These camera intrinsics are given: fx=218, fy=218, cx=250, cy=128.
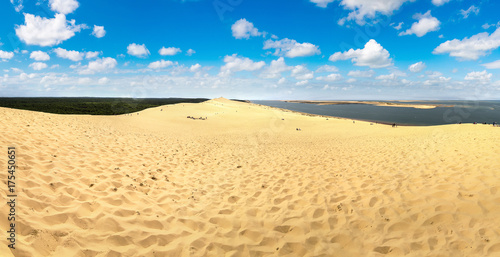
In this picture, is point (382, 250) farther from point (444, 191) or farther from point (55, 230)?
point (55, 230)

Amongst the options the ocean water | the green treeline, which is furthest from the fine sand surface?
the green treeline

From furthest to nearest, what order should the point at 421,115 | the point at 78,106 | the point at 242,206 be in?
the point at 78,106
the point at 421,115
the point at 242,206

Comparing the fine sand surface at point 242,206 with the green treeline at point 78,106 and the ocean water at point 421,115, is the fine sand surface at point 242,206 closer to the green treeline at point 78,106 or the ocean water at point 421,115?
the ocean water at point 421,115

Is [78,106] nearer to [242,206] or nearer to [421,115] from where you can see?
[242,206]

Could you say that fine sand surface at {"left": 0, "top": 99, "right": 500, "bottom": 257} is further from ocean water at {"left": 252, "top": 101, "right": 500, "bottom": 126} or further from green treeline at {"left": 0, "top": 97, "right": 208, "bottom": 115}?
green treeline at {"left": 0, "top": 97, "right": 208, "bottom": 115}

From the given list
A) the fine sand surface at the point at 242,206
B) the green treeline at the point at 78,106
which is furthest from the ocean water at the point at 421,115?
the green treeline at the point at 78,106

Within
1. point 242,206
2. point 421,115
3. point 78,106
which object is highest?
point 78,106

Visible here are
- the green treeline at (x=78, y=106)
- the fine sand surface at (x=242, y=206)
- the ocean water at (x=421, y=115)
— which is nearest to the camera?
the fine sand surface at (x=242, y=206)

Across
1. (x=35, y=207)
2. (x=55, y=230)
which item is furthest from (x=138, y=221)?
(x=35, y=207)

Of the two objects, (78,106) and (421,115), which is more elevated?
(78,106)

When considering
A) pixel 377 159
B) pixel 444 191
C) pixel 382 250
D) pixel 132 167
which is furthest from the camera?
pixel 377 159

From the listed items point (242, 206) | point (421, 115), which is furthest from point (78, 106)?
point (421, 115)
